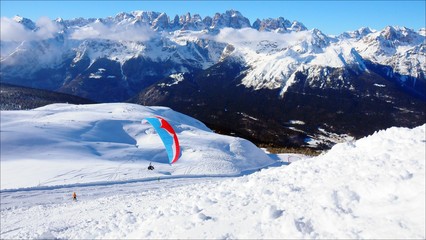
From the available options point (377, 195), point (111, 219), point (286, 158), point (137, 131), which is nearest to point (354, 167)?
point (377, 195)

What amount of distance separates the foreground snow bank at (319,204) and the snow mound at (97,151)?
94.4 feet

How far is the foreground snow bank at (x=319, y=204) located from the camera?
10.5 metres

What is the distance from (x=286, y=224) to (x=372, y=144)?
6588mm

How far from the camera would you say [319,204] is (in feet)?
39.8

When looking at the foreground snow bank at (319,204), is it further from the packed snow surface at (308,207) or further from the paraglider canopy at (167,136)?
the paraglider canopy at (167,136)

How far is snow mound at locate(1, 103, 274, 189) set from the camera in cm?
4588

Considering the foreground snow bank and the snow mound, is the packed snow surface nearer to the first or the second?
the foreground snow bank

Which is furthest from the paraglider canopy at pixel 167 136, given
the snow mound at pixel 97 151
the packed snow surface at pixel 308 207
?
the snow mound at pixel 97 151

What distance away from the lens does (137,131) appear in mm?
79125

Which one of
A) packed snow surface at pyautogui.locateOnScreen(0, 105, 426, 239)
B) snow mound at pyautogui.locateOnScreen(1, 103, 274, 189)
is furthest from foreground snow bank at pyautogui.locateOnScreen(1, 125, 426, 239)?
snow mound at pyautogui.locateOnScreen(1, 103, 274, 189)

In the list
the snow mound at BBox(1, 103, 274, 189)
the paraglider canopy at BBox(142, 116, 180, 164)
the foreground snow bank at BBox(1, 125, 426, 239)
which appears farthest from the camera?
the snow mound at BBox(1, 103, 274, 189)

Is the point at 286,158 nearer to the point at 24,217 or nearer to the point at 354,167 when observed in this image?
the point at 24,217

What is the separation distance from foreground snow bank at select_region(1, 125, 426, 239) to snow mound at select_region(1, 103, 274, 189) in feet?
94.4

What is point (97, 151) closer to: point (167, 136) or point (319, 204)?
point (167, 136)
